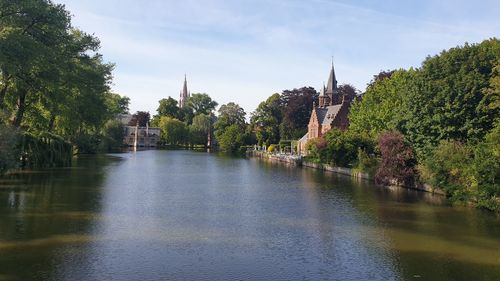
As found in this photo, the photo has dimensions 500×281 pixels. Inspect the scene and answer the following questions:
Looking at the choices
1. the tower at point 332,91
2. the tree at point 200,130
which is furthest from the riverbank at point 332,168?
the tree at point 200,130

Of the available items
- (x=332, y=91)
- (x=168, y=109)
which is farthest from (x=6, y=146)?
(x=168, y=109)

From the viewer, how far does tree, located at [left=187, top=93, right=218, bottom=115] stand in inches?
5984

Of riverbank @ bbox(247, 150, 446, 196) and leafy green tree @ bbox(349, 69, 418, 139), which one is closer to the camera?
riverbank @ bbox(247, 150, 446, 196)

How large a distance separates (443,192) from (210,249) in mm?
20362

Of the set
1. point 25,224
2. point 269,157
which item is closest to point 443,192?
point 25,224

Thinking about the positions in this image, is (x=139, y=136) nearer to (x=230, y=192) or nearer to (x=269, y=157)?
(x=269, y=157)

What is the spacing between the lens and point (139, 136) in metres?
131

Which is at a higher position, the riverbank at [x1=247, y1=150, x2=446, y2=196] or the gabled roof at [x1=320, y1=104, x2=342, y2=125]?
the gabled roof at [x1=320, y1=104, x2=342, y2=125]

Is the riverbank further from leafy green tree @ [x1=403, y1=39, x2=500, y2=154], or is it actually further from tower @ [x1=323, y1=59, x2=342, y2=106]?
tower @ [x1=323, y1=59, x2=342, y2=106]

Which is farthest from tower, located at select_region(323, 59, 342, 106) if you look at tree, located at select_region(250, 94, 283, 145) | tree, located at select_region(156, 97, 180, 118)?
tree, located at select_region(156, 97, 180, 118)

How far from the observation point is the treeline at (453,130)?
81.0 feet

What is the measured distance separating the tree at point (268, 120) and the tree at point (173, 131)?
1070 inches

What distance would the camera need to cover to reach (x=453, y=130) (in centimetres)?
2942

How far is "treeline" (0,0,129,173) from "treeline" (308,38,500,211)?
24.8m
